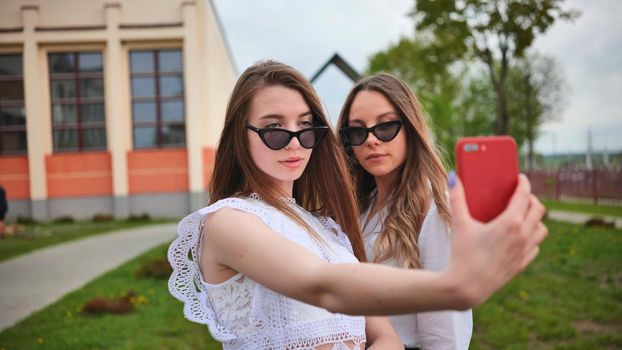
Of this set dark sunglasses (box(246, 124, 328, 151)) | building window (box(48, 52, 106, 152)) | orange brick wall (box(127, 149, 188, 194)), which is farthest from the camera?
building window (box(48, 52, 106, 152))

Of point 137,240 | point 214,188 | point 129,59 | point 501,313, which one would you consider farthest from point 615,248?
point 129,59

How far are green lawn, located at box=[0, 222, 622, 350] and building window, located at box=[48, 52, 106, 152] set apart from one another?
51.4 ft

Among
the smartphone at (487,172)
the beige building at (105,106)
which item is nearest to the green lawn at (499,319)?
the smartphone at (487,172)

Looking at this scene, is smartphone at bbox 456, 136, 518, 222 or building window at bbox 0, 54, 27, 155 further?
building window at bbox 0, 54, 27, 155

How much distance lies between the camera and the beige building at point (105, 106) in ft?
69.3

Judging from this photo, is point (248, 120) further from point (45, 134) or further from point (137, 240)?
point (45, 134)

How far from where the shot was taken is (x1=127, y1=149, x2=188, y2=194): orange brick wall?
21703 mm

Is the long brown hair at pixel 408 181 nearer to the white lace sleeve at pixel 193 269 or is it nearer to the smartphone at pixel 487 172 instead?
the white lace sleeve at pixel 193 269

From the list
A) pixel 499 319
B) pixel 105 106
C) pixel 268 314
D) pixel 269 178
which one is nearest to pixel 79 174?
pixel 105 106

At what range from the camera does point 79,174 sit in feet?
71.5

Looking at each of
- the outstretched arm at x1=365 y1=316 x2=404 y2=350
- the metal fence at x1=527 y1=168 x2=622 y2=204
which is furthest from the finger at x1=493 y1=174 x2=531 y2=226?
the metal fence at x1=527 y1=168 x2=622 y2=204

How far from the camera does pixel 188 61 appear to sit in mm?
21141

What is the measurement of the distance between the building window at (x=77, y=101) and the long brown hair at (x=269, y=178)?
72.3 ft

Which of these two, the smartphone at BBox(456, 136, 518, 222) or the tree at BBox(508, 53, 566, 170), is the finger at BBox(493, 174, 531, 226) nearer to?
the smartphone at BBox(456, 136, 518, 222)
